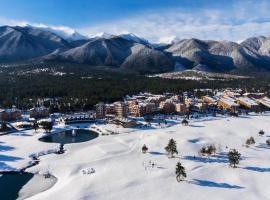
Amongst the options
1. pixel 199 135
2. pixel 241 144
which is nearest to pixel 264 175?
pixel 241 144

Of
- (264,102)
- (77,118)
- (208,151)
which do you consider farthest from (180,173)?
(264,102)

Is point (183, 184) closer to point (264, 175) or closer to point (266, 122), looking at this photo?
point (264, 175)

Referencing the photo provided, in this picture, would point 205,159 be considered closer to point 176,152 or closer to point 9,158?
point 176,152

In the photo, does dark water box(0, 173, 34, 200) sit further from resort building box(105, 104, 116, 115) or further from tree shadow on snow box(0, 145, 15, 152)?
resort building box(105, 104, 116, 115)

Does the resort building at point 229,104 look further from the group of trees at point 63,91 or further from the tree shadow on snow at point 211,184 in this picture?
the tree shadow on snow at point 211,184

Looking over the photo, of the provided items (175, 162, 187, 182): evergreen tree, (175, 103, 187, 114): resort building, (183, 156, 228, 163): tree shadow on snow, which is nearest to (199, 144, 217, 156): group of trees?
(183, 156, 228, 163): tree shadow on snow
